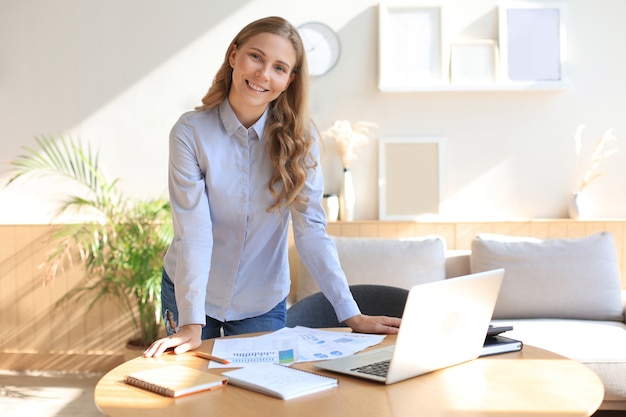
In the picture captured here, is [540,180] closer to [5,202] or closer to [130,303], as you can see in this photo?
[130,303]

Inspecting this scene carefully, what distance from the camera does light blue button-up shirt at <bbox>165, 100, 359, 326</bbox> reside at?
2.12 m

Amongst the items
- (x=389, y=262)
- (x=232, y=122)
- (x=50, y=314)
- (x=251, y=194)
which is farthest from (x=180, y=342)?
(x=50, y=314)

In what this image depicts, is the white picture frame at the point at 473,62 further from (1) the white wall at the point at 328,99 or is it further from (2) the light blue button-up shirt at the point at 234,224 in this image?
(2) the light blue button-up shirt at the point at 234,224

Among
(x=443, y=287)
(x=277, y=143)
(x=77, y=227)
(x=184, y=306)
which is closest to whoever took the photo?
(x=443, y=287)

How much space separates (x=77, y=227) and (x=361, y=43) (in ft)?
6.17

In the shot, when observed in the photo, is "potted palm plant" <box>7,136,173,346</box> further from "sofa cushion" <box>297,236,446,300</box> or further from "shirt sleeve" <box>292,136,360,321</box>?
"shirt sleeve" <box>292,136,360,321</box>

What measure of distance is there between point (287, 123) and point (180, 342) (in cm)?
70

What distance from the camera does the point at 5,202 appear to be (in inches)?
185

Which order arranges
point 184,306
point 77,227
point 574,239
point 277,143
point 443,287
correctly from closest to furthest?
point 443,287 < point 184,306 < point 277,143 < point 574,239 < point 77,227

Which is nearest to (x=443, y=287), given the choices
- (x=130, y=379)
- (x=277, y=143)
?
(x=130, y=379)

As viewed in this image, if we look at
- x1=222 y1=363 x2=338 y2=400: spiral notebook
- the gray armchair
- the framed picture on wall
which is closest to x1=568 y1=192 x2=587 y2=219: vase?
the framed picture on wall

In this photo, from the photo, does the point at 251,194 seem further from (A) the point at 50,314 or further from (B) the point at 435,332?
(A) the point at 50,314

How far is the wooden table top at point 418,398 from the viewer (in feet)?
4.75

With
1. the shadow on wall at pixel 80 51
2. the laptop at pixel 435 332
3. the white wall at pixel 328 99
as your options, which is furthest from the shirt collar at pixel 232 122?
the shadow on wall at pixel 80 51
